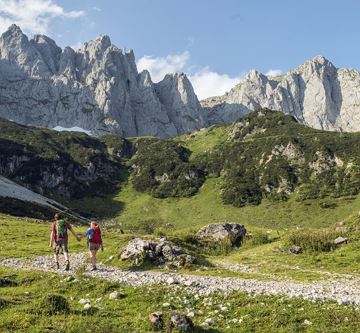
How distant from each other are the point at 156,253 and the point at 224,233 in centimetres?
1706

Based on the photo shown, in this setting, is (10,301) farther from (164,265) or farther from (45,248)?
(45,248)

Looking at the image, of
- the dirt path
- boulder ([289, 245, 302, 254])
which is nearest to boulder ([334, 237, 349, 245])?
boulder ([289, 245, 302, 254])

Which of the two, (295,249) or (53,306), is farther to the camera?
(295,249)

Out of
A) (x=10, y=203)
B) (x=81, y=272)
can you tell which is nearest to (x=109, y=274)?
(x=81, y=272)

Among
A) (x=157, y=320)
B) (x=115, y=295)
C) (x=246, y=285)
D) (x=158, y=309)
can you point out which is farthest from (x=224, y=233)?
(x=157, y=320)

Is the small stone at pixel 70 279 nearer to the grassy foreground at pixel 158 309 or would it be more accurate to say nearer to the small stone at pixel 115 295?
the grassy foreground at pixel 158 309

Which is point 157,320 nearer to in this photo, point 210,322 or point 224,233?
point 210,322

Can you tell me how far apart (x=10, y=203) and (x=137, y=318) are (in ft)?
440

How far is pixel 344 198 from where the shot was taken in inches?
7584

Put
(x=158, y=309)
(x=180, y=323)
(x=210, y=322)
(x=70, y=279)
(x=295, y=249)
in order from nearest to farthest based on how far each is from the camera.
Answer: (x=180, y=323) → (x=210, y=322) → (x=158, y=309) → (x=70, y=279) → (x=295, y=249)

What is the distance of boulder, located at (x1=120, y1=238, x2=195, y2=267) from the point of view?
1241 inches

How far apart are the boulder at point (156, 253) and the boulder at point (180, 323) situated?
49.7ft

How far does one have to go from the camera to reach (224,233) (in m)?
47.9

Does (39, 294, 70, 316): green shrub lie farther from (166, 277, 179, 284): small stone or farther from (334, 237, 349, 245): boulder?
(334, 237, 349, 245): boulder
